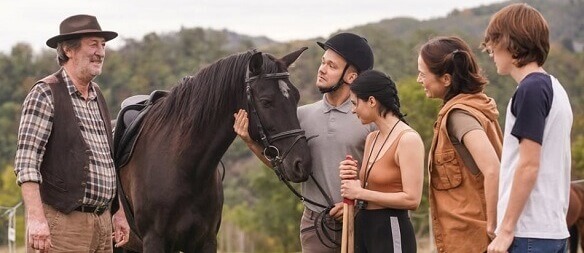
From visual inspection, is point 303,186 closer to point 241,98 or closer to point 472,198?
point 241,98

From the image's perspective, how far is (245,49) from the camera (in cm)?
7244

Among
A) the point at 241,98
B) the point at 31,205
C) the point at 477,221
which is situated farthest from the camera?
the point at 241,98

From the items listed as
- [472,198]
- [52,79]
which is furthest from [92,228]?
[472,198]

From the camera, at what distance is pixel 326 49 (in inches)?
208

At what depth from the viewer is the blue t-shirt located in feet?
11.5

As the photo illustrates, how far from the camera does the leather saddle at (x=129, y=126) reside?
638cm

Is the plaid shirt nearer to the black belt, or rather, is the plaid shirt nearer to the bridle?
the black belt

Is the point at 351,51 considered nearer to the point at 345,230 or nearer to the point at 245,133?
the point at 245,133

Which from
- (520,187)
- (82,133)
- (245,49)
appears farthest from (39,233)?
(245,49)

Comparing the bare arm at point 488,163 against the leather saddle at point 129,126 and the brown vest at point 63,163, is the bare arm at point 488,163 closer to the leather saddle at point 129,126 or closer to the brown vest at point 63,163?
the brown vest at point 63,163

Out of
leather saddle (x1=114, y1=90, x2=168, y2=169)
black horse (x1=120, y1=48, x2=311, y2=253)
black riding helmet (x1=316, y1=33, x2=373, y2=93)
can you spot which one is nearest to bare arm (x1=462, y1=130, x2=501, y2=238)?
black riding helmet (x1=316, y1=33, x2=373, y2=93)

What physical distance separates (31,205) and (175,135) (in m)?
1.46

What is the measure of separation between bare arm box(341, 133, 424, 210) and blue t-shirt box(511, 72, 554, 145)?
1.04 m

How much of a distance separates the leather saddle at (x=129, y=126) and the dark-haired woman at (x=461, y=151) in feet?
8.26
